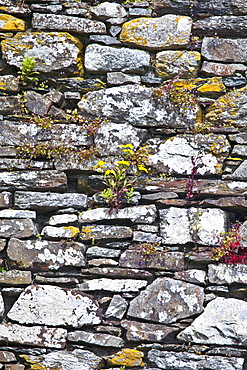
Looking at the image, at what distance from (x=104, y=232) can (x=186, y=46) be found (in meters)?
2.30

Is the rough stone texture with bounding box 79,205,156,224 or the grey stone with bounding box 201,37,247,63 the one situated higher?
the grey stone with bounding box 201,37,247,63

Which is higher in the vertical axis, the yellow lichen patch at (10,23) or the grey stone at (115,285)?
the yellow lichen patch at (10,23)

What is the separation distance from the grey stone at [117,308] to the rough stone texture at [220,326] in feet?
1.98

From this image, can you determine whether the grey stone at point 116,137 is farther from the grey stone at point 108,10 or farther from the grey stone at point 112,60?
the grey stone at point 108,10

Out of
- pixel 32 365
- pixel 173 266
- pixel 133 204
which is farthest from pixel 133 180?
pixel 32 365

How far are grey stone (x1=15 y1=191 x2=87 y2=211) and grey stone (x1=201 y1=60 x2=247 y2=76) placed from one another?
2047mm

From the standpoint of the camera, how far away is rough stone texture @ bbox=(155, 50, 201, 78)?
4109 millimetres

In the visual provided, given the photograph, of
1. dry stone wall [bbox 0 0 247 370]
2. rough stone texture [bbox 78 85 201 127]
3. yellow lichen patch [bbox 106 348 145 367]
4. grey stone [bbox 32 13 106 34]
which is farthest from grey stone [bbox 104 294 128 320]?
grey stone [bbox 32 13 106 34]

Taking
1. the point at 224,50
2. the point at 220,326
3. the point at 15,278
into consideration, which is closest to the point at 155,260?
the point at 220,326

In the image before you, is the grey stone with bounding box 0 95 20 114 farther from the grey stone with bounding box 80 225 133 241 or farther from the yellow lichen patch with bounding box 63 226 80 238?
the grey stone with bounding box 80 225 133 241

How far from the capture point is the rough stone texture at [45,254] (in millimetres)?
3752

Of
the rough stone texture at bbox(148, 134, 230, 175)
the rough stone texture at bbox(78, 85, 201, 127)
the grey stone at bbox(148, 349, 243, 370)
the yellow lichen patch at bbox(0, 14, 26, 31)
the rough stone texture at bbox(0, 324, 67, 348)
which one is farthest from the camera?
the yellow lichen patch at bbox(0, 14, 26, 31)

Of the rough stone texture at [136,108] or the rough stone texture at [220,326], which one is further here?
the rough stone texture at [136,108]

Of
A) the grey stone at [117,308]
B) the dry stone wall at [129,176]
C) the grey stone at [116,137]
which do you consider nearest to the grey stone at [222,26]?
the dry stone wall at [129,176]
